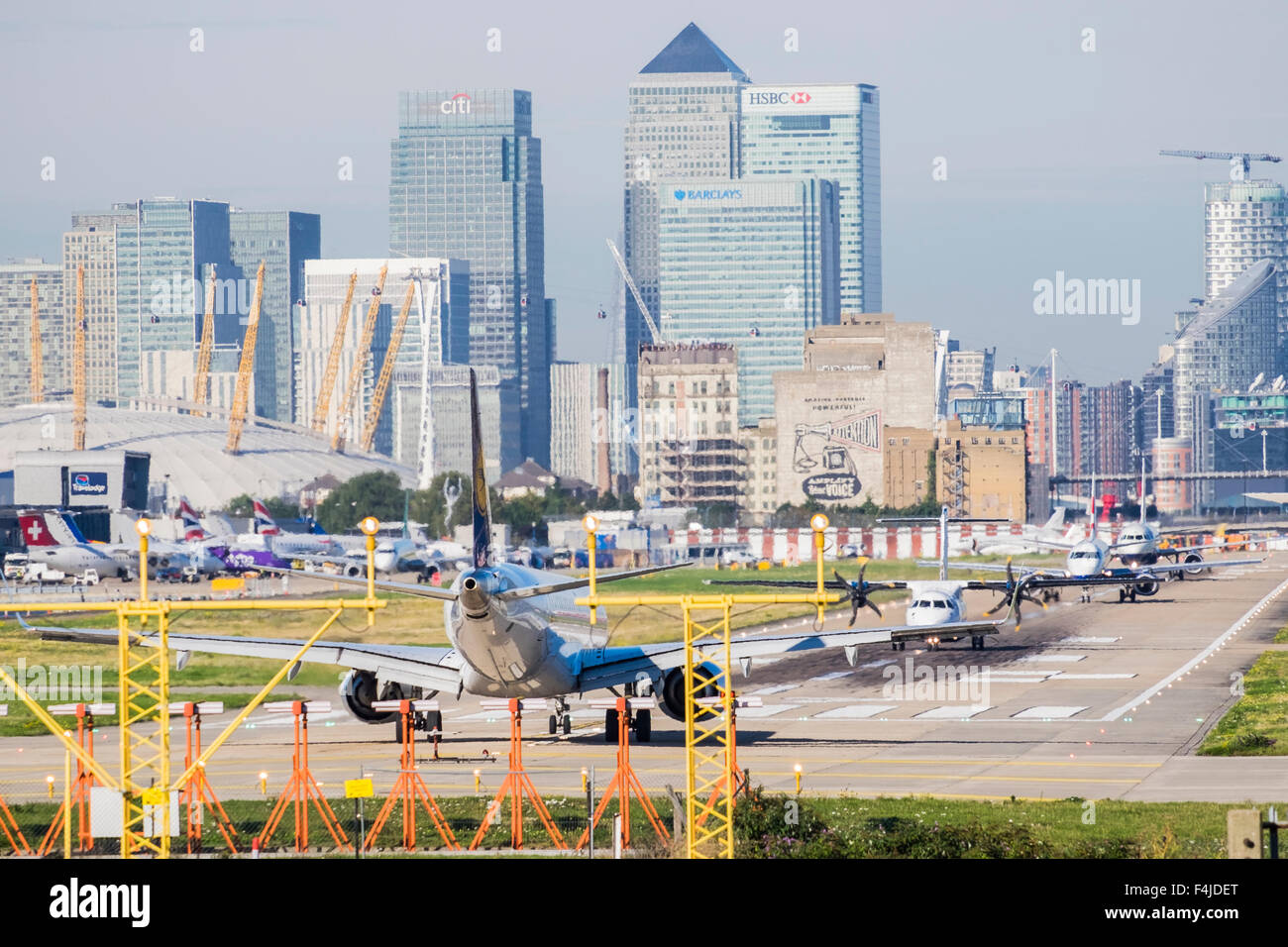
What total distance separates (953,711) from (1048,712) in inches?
143

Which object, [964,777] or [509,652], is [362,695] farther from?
[964,777]

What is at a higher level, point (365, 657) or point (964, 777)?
point (365, 657)

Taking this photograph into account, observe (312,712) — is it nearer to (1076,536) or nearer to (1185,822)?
(1185,822)

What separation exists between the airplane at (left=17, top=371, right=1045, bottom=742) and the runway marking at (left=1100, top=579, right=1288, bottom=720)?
15123 millimetres

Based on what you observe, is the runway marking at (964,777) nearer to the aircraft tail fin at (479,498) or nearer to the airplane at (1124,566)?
the aircraft tail fin at (479,498)

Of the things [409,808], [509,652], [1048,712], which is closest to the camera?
[409,808]

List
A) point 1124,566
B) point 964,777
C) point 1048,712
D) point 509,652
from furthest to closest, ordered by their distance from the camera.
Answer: point 1124,566 < point 1048,712 < point 509,652 < point 964,777

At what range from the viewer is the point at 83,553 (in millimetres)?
172750

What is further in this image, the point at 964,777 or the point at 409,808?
the point at 964,777

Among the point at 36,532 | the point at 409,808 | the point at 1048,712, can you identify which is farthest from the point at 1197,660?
the point at 36,532
